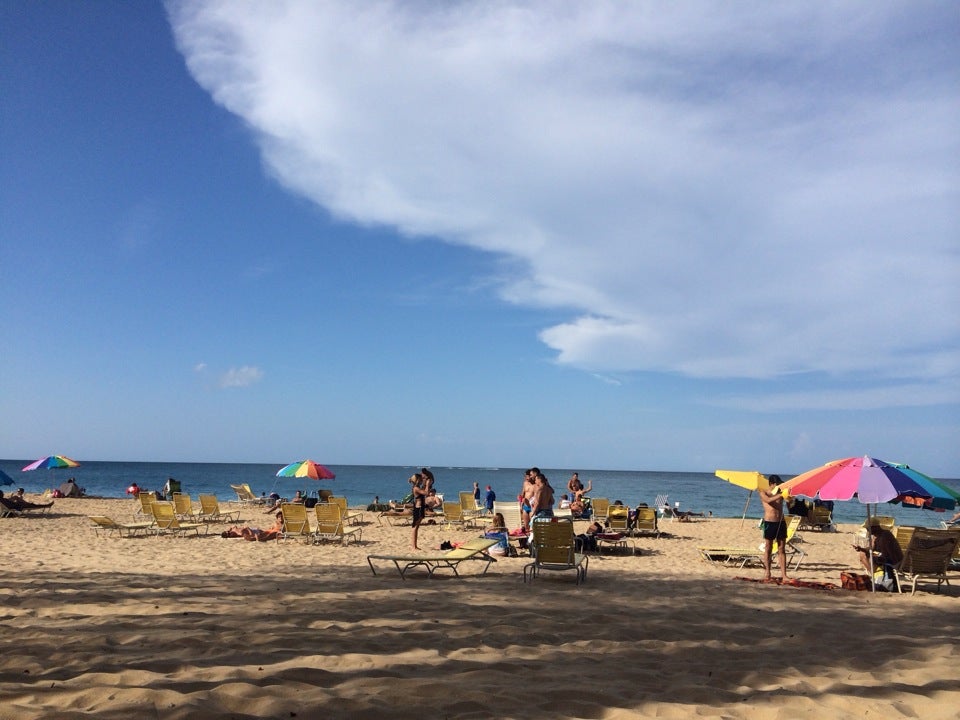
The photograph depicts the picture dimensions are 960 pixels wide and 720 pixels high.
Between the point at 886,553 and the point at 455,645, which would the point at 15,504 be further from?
the point at 886,553

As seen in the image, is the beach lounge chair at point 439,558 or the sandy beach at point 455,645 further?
the beach lounge chair at point 439,558

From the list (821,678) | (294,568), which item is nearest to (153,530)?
(294,568)

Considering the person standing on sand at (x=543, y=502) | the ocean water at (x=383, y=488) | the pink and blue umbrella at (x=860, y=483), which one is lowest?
the ocean water at (x=383, y=488)

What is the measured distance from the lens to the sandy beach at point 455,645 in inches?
162

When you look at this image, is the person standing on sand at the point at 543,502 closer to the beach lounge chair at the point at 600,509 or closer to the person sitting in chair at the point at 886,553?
the person sitting in chair at the point at 886,553

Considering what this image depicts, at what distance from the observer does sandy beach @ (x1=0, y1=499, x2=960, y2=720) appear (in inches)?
162

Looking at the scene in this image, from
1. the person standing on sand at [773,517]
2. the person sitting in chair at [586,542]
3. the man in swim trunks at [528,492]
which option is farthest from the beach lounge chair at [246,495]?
the person standing on sand at [773,517]

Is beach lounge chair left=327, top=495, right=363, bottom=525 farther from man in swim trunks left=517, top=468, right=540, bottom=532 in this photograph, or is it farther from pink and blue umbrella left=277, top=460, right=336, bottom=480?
man in swim trunks left=517, top=468, right=540, bottom=532

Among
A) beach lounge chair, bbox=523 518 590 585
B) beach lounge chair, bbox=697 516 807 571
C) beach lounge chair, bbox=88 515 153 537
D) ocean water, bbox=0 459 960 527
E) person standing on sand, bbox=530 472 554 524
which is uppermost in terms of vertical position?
person standing on sand, bbox=530 472 554 524

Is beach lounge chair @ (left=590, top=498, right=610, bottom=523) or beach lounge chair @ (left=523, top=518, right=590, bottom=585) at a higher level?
beach lounge chair @ (left=523, top=518, right=590, bottom=585)

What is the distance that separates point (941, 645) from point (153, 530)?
1496 centimetres

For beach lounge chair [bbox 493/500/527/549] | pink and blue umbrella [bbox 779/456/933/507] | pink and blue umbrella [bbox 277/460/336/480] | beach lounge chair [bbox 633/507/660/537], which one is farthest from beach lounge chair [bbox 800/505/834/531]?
pink and blue umbrella [bbox 277/460/336/480]

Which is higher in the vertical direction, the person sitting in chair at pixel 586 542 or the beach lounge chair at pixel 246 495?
the person sitting in chair at pixel 586 542

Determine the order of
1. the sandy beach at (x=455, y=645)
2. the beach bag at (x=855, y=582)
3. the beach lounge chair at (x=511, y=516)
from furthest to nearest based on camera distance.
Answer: the beach lounge chair at (x=511, y=516) → the beach bag at (x=855, y=582) → the sandy beach at (x=455, y=645)
